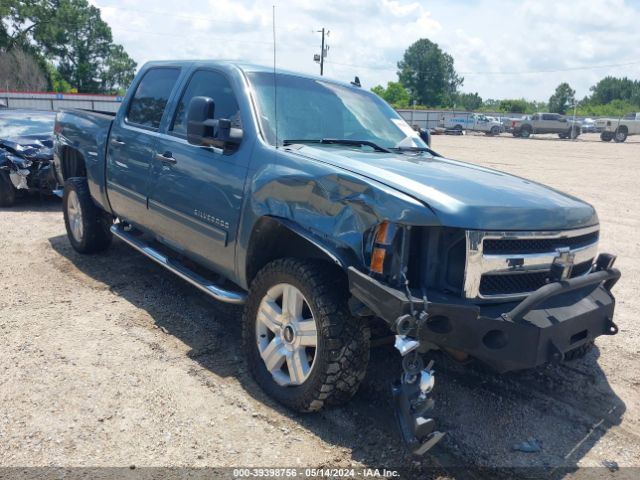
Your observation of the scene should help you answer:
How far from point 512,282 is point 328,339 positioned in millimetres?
989

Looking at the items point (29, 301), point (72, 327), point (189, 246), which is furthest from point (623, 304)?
point (29, 301)

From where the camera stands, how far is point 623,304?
530 centimetres

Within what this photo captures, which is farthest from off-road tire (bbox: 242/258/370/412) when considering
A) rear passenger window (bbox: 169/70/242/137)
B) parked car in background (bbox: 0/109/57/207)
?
parked car in background (bbox: 0/109/57/207)

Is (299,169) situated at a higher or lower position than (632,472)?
higher

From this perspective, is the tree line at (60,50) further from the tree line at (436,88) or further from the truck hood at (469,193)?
the truck hood at (469,193)

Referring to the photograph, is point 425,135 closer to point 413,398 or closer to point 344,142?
point 344,142

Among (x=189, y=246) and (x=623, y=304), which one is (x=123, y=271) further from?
(x=623, y=304)

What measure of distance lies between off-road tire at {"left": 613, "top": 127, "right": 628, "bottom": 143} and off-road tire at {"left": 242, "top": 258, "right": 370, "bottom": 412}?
42.5 metres

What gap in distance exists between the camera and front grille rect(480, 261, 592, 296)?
9.43 ft

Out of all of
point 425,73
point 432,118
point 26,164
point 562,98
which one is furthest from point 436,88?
point 26,164

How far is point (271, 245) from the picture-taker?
11.9 feet

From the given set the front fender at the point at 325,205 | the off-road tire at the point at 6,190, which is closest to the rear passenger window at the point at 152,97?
the front fender at the point at 325,205

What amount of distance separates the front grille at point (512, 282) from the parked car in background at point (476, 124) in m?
48.5

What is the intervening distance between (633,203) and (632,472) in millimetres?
9399
